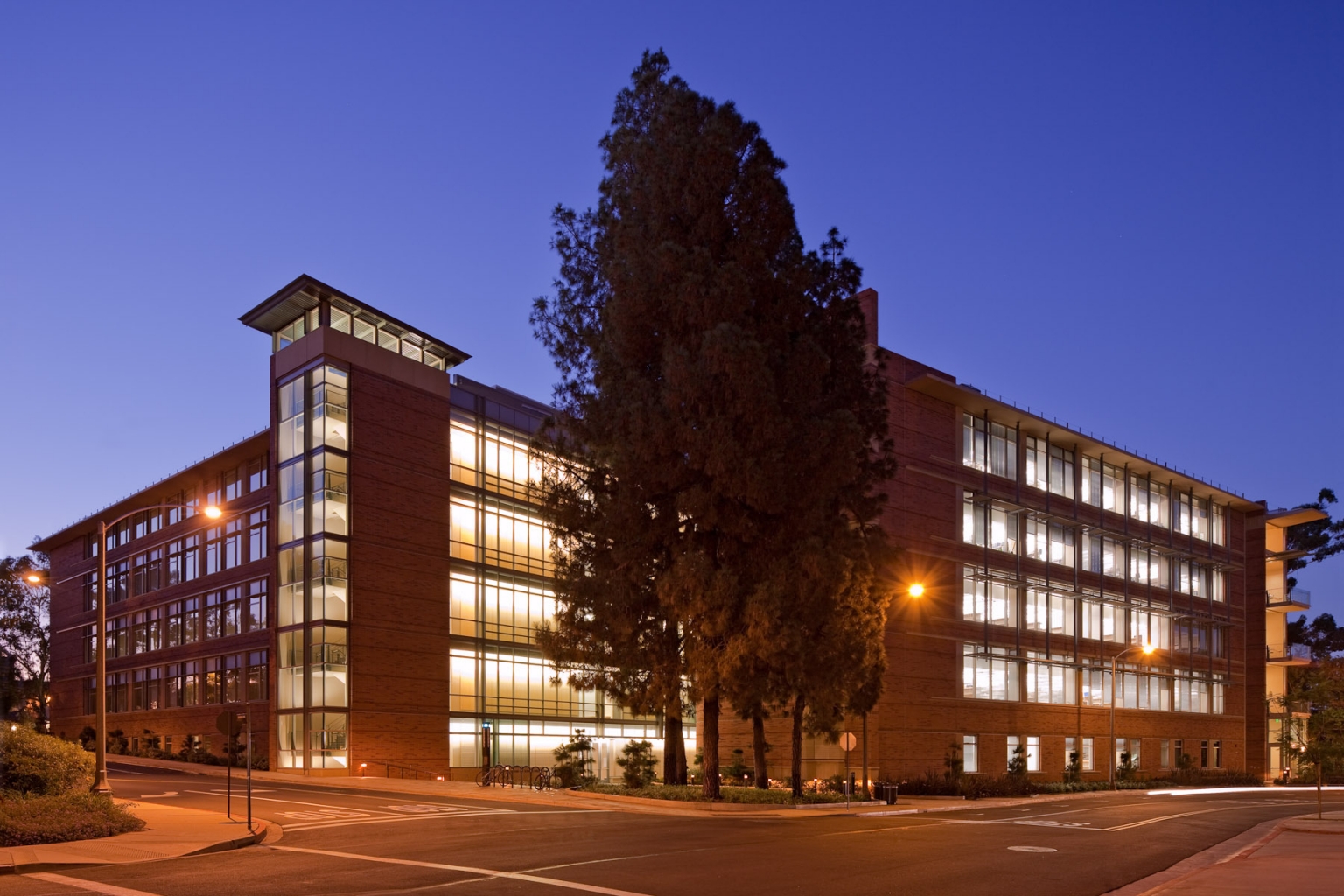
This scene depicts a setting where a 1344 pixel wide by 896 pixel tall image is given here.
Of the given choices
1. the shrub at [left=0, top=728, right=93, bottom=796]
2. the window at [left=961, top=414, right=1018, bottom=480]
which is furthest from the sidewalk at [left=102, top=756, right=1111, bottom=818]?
the window at [left=961, top=414, right=1018, bottom=480]

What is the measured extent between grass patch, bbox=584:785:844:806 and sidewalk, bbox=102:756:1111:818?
1.56 ft

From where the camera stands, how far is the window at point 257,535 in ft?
180

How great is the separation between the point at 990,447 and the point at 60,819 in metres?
46.8

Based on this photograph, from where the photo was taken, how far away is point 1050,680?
60094 millimetres

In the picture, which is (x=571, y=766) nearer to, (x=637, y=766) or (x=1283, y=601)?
(x=637, y=766)

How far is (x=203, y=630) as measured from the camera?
5859cm

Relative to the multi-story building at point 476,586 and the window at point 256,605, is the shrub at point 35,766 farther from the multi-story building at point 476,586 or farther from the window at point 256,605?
the window at point 256,605

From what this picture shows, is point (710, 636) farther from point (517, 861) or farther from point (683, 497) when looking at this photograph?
point (517, 861)

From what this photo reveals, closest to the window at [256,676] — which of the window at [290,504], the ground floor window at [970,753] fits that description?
the window at [290,504]

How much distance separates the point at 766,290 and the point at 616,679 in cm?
1191

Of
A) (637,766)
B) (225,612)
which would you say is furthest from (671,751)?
(225,612)

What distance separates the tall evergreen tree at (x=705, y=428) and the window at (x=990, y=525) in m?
21.1

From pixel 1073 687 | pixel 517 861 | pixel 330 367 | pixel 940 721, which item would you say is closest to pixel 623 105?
pixel 330 367

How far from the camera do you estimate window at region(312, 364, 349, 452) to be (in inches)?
1969
